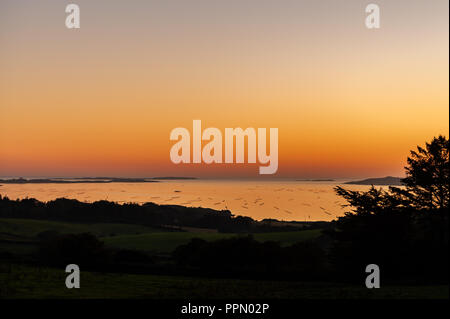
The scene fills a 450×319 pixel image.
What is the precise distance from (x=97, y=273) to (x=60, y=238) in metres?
31.8

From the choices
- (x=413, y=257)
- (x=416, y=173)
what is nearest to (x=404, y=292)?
(x=413, y=257)

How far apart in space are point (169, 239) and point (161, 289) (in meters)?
88.1

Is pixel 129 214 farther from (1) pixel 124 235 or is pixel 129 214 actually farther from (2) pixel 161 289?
(2) pixel 161 289

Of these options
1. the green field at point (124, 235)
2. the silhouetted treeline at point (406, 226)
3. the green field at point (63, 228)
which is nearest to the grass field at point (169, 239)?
the green field at point (124, 235)

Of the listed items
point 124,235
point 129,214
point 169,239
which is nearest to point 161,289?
point 169,239

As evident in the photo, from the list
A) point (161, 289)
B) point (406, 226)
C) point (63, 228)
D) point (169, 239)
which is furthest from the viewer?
point (63, 228)

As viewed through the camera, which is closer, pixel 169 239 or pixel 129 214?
pixel 169 239

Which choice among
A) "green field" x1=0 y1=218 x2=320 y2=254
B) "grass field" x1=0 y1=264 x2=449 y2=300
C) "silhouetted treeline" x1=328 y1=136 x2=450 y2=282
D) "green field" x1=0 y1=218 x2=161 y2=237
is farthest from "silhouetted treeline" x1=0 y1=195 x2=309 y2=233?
"grass field" x1=0 y1=264 x2=449 y2=300

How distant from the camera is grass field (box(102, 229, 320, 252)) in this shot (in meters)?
98.1

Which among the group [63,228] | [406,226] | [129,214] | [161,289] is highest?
[406,226]

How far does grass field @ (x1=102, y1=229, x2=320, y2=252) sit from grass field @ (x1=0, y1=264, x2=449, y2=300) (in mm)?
70113

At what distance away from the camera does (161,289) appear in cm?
2225

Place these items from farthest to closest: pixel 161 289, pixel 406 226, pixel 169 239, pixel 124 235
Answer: pixel 124 235 → pixel 169 239 → pixel 406 226 → pixel 161 289

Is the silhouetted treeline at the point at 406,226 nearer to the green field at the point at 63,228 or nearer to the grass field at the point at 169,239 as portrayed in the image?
the grass field at the point at 169,239
